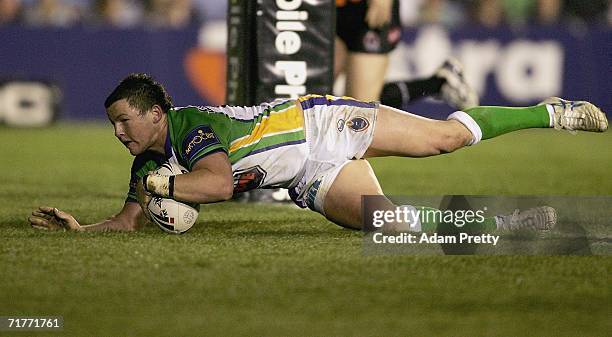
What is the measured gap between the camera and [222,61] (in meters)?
15.1

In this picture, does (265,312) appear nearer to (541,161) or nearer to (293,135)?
(293,135)

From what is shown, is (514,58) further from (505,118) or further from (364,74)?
(505,118)

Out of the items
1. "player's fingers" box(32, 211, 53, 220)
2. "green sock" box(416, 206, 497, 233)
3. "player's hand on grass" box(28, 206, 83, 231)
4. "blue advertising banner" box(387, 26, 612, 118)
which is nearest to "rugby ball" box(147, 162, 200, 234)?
"player's hand on grass" box(28, 206, 83, 231)

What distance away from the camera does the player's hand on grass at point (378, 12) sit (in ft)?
26.6

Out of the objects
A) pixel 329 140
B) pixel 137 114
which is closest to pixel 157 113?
pixel 137 114

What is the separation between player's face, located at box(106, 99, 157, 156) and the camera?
5.12 metres

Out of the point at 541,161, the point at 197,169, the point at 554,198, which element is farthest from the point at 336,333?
the point at 541,161

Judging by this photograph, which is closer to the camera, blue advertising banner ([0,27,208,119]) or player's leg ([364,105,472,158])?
player's leg ([364,105,472,158])

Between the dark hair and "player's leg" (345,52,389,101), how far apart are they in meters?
3.42

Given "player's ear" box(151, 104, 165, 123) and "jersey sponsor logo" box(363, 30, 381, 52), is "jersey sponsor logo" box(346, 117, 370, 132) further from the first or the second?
"jersey sponsor logo" box(363, 30, 381, 52)

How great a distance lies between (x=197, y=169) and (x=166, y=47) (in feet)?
35.5

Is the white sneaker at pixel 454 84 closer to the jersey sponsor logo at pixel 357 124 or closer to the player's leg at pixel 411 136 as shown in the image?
the player's leg at pixel 411 136

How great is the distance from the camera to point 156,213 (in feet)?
17.3

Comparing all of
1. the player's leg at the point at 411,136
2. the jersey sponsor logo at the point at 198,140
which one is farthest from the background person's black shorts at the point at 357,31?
the jersey sponsor logo at the point at 198,140
